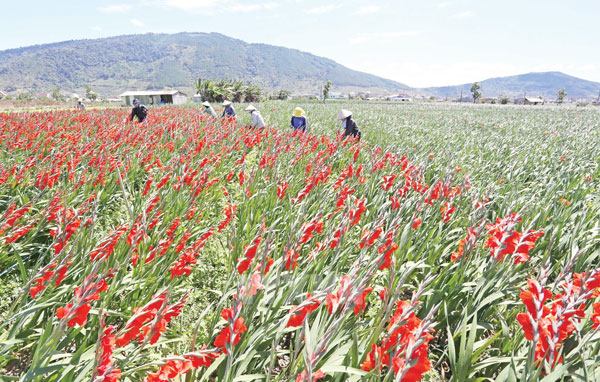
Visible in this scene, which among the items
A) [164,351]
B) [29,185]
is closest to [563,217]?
[164,351]

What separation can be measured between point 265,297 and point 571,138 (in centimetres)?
1600

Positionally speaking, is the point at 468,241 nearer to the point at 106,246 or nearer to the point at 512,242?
the point at 512,242

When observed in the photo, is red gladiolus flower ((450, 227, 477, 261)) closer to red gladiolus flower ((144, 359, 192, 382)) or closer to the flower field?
the flower field

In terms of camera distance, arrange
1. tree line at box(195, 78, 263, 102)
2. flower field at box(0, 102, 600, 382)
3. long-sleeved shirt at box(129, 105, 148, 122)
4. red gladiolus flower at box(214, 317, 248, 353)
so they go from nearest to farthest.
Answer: red gladiolus flower at box(214, 317, 248, 353) < flower field at box(0, 102, 600, 382) < long-sleeved shirt at box(129, 105, 148, 122) < tree line at box(195, 78, 263, 102)

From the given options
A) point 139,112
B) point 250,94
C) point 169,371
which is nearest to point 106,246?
point 169,371

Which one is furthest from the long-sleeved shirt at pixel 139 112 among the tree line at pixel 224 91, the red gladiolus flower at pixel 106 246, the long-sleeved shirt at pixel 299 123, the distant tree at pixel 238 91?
the distant tree at pixel 238 91

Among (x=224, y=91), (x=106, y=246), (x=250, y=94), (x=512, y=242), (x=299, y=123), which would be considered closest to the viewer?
(x=106, y=246)

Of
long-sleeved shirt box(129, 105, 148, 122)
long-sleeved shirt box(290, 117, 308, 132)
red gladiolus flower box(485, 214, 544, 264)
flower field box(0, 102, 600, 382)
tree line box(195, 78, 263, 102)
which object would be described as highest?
tree line box(195, 78, 263, 102)

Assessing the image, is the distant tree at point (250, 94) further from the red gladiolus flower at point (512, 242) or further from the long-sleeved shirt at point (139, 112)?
the red gladiolus flower at point (512, 242)

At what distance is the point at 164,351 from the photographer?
2.13 metres

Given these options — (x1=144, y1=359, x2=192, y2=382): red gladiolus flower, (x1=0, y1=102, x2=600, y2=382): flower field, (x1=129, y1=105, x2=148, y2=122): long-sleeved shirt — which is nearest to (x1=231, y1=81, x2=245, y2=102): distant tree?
(x1=129, y1=105, x2=148, y2=122): long-sleeved shirt

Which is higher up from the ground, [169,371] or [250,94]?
[250,94]

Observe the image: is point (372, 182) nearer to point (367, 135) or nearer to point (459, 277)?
point (459, 277)

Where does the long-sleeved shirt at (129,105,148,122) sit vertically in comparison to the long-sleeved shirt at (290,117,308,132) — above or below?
above
